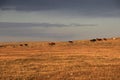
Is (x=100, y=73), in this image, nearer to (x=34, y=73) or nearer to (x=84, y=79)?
(x=84, y=79)

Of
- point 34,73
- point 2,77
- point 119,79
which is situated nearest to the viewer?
point 119,79

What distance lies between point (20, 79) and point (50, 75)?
314 cm

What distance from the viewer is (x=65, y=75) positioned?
3141 cm

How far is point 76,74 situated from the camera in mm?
32000

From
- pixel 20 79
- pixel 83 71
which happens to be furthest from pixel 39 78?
pixel 83 71

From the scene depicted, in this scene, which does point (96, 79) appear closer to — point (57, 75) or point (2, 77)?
point (57, 75)

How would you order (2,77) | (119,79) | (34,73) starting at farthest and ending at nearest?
(34,73) → (2,77) → (119,79)

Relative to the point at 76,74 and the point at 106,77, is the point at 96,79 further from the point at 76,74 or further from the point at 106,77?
the point at 76,74

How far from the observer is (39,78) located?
98.3ft

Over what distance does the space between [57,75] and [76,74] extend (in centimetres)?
166

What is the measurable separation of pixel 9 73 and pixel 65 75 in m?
5.41

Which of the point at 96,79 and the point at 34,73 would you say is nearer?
the point at 96,79

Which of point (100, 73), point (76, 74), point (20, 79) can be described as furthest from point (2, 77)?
point (100, 73)

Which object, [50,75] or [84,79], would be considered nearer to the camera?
[84,79]
